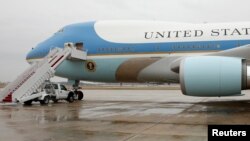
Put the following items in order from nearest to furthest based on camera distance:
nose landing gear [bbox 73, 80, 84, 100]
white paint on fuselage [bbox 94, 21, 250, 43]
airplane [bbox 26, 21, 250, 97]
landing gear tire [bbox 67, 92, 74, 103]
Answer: airplane [bbox 26, 21, 250, 97]
white paint on fuselage [bbox 94, 21, 250, 43]
nose landing gear [bbox 73, 80, 84, 100]
landing gear tire [bbox 67, 92, 74, 103]

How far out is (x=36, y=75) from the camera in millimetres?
18000

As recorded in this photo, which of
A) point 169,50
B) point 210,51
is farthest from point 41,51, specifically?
point 210,51

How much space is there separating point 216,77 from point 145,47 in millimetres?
5430

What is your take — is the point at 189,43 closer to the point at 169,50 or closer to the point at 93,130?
the point at 169,50

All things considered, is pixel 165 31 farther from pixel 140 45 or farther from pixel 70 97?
A: pixel 70 97

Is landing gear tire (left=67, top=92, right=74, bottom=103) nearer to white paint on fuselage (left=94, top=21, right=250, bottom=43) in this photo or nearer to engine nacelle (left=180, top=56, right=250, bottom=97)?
white paint on fuselage (left=94, top=21, right=250, bottom=43)

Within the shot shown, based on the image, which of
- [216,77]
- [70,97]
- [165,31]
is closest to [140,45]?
[165,31]

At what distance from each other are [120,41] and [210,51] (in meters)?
4.30

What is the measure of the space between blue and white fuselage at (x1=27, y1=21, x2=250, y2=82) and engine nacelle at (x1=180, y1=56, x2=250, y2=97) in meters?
3.48

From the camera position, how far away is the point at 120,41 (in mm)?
16828

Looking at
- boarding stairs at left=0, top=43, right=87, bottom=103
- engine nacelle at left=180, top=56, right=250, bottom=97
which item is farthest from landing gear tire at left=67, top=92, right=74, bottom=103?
engine nacelle at left=180, top=56, right=250, bottom=97

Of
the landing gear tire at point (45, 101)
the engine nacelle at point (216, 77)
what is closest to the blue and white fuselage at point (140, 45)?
the landing gear tire at point (45, 101)

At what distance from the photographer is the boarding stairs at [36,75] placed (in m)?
17.5

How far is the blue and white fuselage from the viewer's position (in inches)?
596
